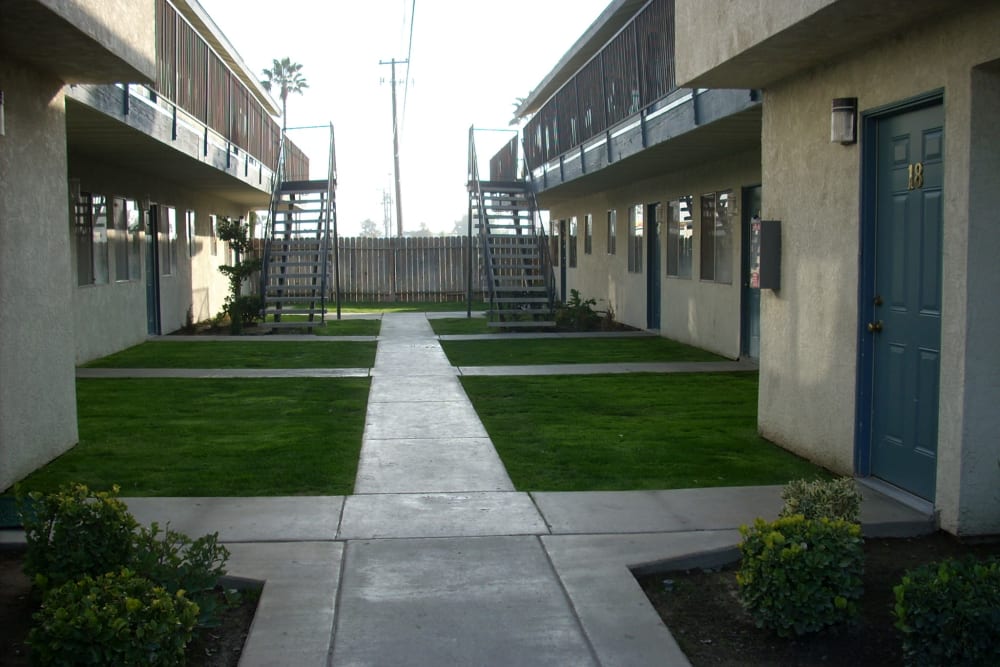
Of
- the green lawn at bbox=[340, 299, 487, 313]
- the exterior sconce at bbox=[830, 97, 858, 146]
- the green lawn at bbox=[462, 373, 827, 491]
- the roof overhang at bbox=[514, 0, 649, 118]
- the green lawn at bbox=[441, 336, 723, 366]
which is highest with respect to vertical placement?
the roof overhang at bbox=[514, 0, 649, 118]

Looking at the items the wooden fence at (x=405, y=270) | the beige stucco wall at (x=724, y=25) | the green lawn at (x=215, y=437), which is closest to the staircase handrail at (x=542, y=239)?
the green lawn at (x=215, y=437)

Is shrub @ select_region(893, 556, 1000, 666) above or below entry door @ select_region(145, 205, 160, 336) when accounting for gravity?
below

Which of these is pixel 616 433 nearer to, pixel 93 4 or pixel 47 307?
pixel 47 307

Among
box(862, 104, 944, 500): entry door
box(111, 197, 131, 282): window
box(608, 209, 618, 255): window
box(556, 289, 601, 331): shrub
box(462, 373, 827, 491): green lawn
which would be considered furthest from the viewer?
box(608, 209, 618, 255): window

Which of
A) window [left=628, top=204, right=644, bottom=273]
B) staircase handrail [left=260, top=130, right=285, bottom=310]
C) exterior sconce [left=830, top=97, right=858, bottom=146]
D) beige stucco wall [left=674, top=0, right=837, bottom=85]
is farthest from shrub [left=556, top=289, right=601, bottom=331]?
exterior sconce [left=830, top=97, right=858, bottom=146]

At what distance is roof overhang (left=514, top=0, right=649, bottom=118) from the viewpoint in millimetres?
19188

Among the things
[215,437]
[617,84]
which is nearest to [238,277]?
[617,84]

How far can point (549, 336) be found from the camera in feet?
60.8

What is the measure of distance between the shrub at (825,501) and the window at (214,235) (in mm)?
21497

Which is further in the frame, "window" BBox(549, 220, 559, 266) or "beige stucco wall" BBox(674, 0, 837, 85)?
"window" BBox(549, 220, 559, 266)

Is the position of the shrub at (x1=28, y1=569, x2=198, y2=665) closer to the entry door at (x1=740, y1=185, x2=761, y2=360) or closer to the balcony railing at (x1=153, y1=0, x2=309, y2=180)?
the balcony railing at (x1=153, y1=0, x2=309, y2=180)

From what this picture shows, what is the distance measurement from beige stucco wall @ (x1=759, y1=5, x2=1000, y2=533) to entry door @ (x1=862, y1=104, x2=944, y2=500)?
188 mm

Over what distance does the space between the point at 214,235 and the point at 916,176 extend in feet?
70.8

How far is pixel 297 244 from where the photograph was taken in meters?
21.7
